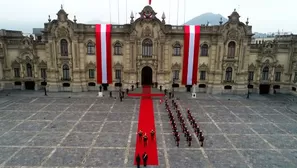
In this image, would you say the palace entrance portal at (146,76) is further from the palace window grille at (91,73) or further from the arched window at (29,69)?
the arched window at (29,69)

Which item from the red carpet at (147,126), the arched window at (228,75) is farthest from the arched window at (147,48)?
the arched window at (228,75)

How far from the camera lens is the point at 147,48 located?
42.3m

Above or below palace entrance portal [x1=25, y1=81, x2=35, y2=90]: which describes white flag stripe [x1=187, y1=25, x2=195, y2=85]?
above

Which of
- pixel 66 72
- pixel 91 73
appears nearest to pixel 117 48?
pixel 91 73

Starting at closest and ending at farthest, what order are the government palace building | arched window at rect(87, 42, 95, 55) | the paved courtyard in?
1. the paved courtyard
2. the government palace building
3. arched window at rect(87, 42, 95, 55)

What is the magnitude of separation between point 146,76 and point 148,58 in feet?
13.0

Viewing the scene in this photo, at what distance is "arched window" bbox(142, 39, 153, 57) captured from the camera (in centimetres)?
4197

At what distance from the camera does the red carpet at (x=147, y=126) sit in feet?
65.4

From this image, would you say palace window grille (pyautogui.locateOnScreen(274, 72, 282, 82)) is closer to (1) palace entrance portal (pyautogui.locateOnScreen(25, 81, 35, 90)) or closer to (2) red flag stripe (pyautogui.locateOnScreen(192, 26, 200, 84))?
(2) red flag stripe (pyautogui.locateOnScreen(192, 26, 200, 84))

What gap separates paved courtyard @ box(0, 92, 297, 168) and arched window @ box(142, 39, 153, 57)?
991 centimetres

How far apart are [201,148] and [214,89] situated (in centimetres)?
2424

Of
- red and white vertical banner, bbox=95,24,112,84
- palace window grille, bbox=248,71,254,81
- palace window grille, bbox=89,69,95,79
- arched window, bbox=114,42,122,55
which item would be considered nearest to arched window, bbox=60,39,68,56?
palace window grille, bbox=89,69,95,79

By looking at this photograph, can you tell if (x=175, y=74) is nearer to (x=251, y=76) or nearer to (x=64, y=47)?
(x=251, y=76)

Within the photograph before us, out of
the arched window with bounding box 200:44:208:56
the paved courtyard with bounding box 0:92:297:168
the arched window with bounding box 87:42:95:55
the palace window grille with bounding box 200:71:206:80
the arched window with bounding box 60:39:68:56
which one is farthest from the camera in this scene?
the palace window grille with bounding box 200:71:206:80
